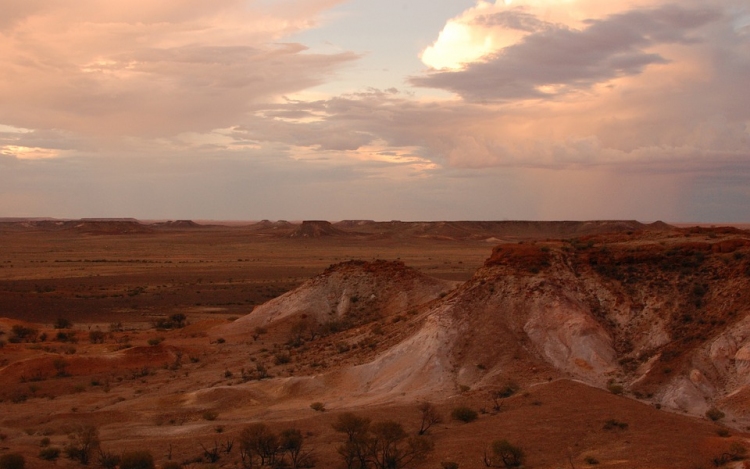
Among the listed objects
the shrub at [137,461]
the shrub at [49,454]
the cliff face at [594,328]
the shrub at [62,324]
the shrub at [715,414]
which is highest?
the cliff face at [594,328]

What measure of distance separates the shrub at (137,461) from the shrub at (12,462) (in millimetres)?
1919

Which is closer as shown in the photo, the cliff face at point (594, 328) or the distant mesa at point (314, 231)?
the cliff face at point (594, 328)

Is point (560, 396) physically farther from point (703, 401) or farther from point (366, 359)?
point (366, 359)

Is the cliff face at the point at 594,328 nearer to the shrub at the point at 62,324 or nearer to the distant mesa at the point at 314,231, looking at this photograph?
the shrub at the point at 62,324

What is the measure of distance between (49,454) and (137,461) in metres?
2.68

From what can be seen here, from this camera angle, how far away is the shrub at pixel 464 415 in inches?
686

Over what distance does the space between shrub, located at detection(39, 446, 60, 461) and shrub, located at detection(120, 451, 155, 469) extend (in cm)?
215

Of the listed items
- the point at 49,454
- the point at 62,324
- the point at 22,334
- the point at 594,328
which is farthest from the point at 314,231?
the point at 49,454

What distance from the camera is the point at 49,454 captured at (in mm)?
15500

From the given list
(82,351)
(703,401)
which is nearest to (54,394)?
(82,351)

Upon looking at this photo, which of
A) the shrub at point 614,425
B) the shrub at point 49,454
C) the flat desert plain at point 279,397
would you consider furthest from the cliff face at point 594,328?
the shrub at point 49,454

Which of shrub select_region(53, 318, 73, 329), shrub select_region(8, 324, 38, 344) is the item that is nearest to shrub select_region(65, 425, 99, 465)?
shrub select_region(8, 324, 38, 344)

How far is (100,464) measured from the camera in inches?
603

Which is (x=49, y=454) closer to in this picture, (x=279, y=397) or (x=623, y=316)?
(x=279, y=397)
